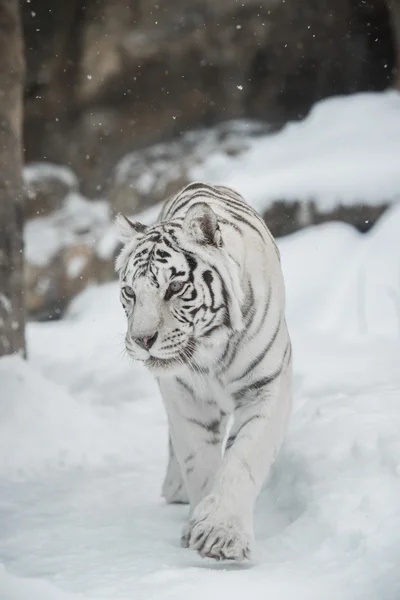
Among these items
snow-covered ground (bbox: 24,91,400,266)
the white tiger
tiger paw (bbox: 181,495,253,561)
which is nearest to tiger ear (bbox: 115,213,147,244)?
the white tiger

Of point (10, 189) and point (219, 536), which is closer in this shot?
point (219, 536)

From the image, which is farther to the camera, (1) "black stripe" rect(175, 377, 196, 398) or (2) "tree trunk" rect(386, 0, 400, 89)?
(2) "tree trunk" rect(386, 0, 400, 89)

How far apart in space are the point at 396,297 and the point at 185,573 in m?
3.02

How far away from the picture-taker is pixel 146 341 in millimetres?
1816

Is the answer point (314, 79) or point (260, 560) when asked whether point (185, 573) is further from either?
point (314, 79)

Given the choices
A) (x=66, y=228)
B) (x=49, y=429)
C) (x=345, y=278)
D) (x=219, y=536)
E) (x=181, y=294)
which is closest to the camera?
(x=219, y=536)

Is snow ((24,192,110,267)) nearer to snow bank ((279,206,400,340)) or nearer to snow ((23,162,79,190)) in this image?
snow ((23,162,79,190))

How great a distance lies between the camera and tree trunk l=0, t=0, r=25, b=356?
3428 millimetres

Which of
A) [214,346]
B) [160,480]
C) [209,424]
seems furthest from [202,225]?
[160,480]

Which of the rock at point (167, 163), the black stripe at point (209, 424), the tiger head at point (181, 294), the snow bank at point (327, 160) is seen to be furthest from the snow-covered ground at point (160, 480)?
the rock at point (167, 163)

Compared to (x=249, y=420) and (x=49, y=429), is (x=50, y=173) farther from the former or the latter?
(x=249, y=420)

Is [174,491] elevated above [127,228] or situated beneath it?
situated beneath

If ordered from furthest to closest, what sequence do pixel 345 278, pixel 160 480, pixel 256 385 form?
pixel 345 278 → pixel 160 480 → pixel 256 385

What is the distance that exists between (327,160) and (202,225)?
12.3 ft
